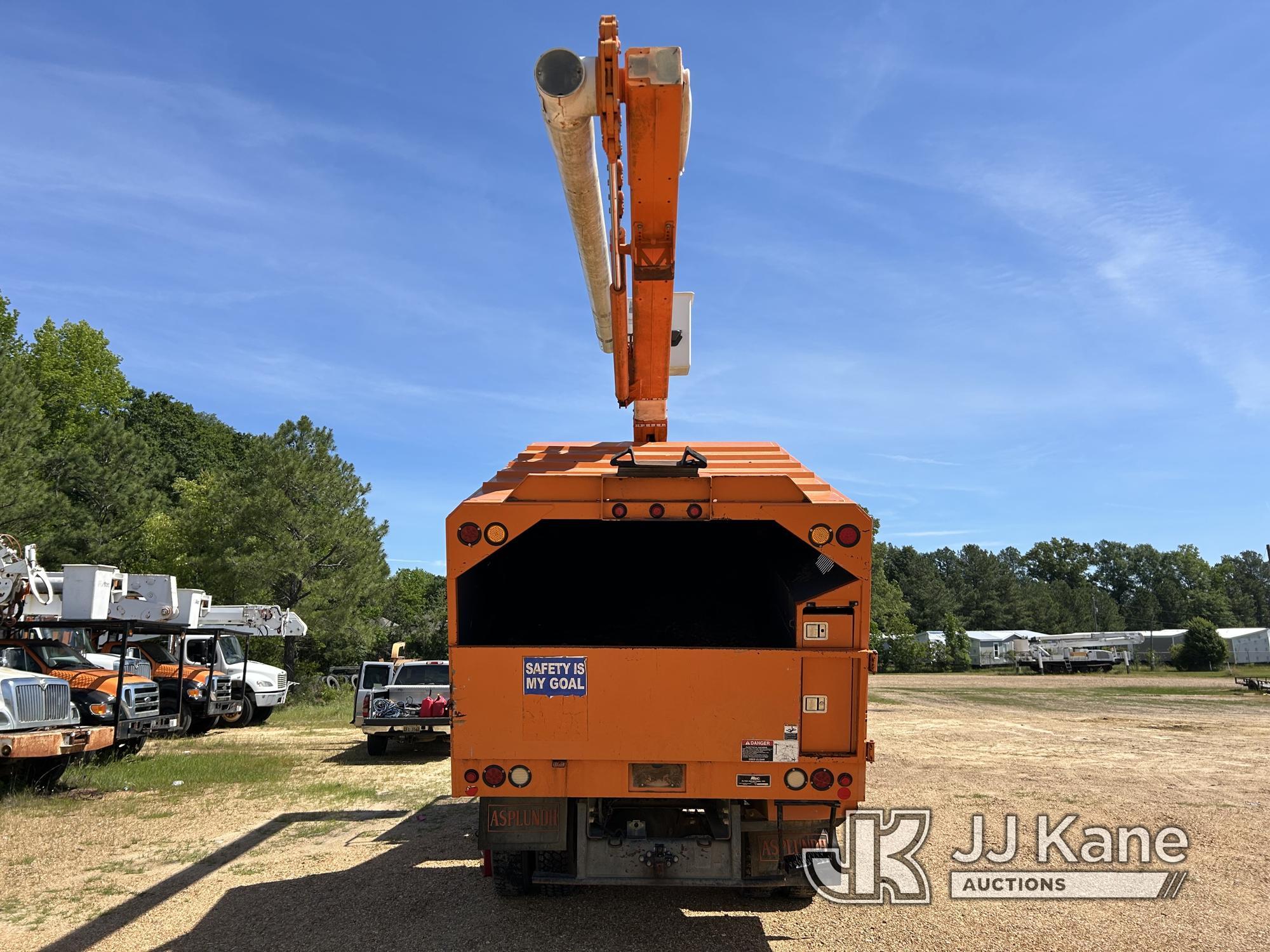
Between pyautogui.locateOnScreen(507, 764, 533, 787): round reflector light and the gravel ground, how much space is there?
1.01m

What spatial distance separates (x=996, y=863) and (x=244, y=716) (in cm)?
1686

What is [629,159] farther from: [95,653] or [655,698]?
[95,653]

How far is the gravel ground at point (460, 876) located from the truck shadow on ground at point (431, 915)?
0.02 metres

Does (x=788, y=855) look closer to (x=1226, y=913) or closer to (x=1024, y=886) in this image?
(x=1024, y=886)

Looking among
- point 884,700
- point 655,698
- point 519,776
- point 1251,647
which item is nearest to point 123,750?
point 519,776

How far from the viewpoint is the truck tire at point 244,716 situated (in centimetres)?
1894

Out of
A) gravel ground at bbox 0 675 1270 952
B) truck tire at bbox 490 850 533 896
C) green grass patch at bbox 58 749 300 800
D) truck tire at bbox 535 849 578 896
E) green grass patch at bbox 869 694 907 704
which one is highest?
truck tire at bbox 535 849 578 896

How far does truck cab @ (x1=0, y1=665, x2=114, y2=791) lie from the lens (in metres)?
9.72

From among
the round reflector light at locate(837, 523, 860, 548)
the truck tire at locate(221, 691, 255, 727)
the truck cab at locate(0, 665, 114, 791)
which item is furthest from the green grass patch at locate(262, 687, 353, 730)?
the round reflector light at locate(837, 523, 860, 548)

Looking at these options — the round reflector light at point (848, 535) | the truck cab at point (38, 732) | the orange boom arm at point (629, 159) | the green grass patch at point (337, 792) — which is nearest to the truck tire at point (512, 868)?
the round reflector light at point (848, 535)

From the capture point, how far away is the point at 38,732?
9.98 meters

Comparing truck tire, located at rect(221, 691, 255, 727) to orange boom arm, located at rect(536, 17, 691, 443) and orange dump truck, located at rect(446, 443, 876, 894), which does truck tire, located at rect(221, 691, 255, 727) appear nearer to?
orange boom arm, located at rect(536, 17, 691, 443)

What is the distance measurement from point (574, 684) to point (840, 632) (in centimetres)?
161

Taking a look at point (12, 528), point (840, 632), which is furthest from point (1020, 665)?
point (840, 632)
